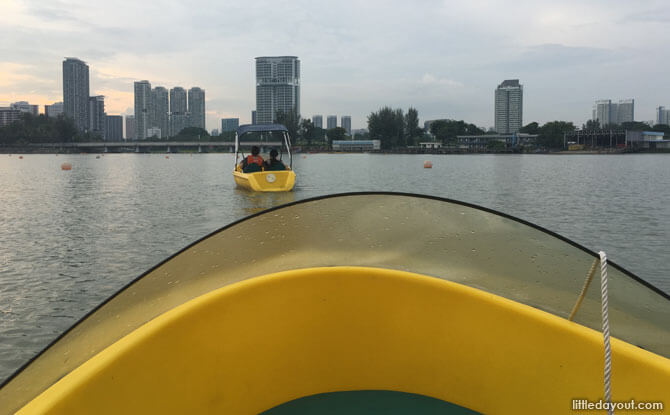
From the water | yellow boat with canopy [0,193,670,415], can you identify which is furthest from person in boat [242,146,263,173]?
yellow boat with canopy [0,193,670,415]

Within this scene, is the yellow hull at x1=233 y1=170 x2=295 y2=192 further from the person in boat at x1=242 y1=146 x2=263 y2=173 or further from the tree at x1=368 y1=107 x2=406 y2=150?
the tree at x1=368 y1=107 x2=406 y2=150

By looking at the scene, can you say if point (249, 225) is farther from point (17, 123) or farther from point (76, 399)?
point (17, 123)

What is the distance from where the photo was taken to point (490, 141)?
556 feet

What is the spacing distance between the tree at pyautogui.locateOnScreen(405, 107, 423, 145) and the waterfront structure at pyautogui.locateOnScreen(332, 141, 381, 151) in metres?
10.8

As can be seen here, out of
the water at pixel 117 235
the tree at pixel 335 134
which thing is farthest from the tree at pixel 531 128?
the water at pixel 117 235

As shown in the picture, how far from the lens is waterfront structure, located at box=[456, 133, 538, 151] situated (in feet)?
545

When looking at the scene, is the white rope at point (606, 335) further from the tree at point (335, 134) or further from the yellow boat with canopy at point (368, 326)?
the tree at point (335, 134)

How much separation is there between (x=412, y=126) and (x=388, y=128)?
9063 millimetres

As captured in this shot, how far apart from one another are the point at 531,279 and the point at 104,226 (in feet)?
41.1

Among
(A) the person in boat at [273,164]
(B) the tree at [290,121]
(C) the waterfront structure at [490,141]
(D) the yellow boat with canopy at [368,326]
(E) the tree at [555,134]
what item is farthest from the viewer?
(C) the waterfront structure at [490,141]

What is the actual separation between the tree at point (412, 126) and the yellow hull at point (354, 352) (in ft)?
554

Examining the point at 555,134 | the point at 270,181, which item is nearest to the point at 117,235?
the point at 270,181

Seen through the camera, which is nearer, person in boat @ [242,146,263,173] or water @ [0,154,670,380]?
water @ [0,154,670,380]

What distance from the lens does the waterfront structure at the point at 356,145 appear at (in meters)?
166
